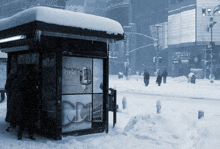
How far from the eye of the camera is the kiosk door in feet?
22.4

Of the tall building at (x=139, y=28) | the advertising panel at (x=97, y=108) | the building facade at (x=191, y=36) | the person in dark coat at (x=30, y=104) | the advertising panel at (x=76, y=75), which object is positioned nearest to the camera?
the person in dark coat at (x=30, y=104)

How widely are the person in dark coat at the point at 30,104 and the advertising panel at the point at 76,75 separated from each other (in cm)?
79

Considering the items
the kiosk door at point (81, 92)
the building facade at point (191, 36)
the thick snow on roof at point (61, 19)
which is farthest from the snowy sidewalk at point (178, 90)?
the building facade at point (191, 36)

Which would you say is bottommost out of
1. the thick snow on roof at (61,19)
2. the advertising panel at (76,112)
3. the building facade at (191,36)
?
the advertising panel at (76,112)

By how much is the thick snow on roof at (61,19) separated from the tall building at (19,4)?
45440mm

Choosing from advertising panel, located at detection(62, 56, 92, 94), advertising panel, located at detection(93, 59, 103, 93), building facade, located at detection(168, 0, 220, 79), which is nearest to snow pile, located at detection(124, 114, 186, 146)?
advertising panel, located at detection(93, 59, 103, 93)

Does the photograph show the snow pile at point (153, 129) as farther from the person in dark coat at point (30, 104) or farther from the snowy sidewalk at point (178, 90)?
the snowy sidewalk at point (178, 90)

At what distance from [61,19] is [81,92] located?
7.27 feet

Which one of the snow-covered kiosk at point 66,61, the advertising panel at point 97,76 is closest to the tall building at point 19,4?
the snow-covered kiosk at point 66,61

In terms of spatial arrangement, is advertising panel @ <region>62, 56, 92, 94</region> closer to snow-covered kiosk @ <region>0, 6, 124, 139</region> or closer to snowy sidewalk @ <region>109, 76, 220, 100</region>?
snow-covered kiosk @ <region>0, 6, 124, 139</region>

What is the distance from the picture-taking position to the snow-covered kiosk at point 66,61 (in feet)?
19.8

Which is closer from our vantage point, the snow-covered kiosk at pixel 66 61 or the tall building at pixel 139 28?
the snow-covered kiosk at pixel 66 61

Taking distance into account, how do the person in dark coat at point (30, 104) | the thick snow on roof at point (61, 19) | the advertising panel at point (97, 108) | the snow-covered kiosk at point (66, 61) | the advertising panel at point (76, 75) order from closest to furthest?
the thick snow on roof at point (61, 19) → the snow-covered kiosk at point (66, 61) → the person in dark coat at point (30, 104) → the advertising panel at point (76, 75) → the advertising panel at point (97, 108)

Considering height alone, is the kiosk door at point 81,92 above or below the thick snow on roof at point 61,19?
below
